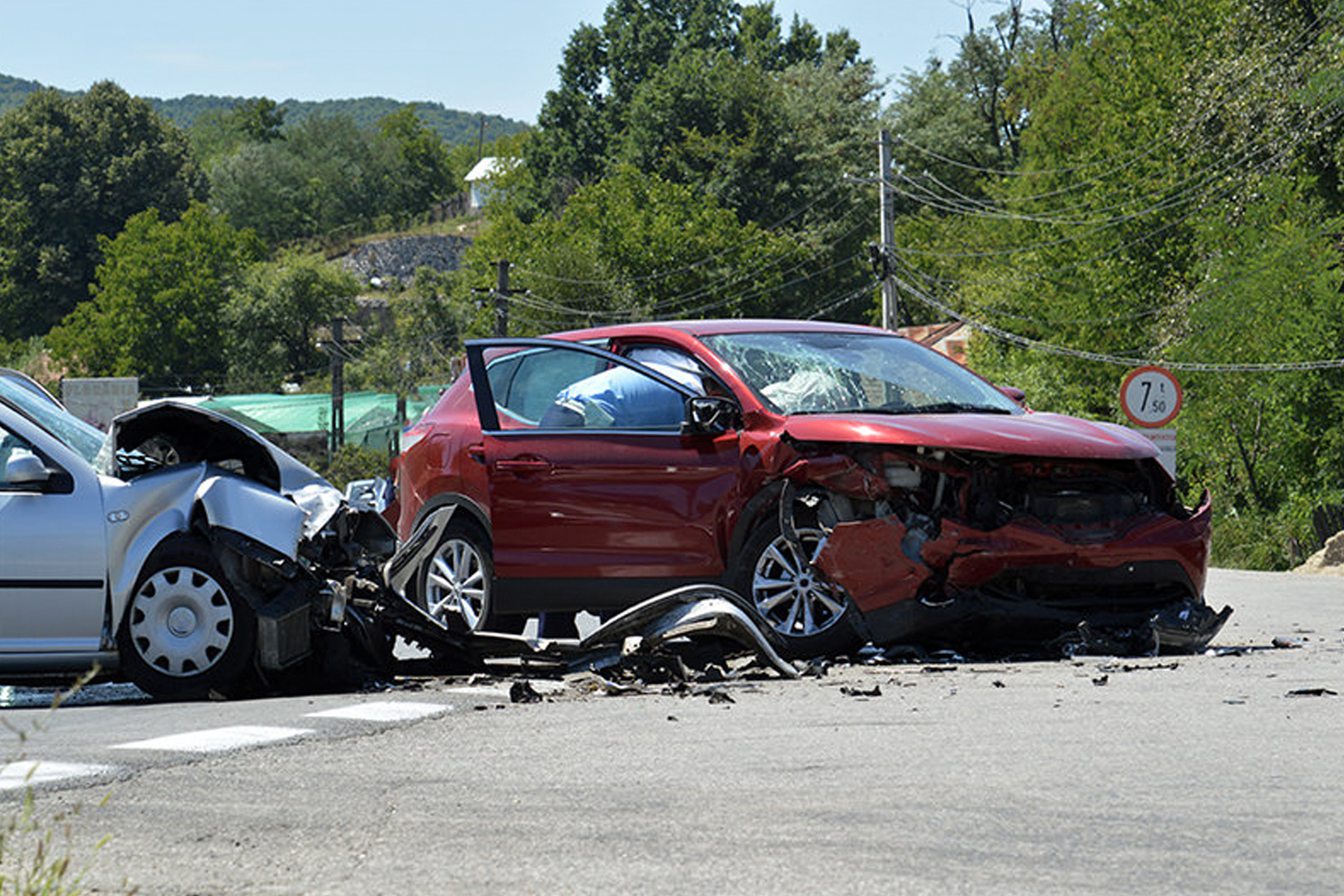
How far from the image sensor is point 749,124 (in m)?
90.7

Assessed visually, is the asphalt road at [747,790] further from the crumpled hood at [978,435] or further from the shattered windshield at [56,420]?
the shattered windshield at [56,420]

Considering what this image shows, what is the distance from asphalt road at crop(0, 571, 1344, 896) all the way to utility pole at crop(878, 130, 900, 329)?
4046cm

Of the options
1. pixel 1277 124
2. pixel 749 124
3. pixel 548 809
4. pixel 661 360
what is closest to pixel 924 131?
pixel 749 124

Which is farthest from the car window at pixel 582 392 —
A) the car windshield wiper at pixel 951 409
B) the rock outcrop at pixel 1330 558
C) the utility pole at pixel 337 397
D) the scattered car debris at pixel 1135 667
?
the utility pole at pixel 337 397

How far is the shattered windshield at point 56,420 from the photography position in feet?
30.3

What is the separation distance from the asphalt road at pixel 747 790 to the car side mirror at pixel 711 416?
164 centimetres

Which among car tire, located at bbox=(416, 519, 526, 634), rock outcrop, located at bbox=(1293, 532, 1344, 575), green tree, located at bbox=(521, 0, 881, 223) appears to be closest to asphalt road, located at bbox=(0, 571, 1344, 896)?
car tire, located at bbox=(416, 519, 526, 634)

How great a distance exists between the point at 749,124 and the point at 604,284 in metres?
10.5

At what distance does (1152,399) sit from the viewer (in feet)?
63.8

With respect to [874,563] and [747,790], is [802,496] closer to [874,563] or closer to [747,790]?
[874,563]

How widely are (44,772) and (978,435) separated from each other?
189 inches

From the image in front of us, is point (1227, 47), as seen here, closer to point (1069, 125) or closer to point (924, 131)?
point (1069, 125)

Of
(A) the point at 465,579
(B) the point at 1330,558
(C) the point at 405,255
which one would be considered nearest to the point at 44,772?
(A) the point at 465,579

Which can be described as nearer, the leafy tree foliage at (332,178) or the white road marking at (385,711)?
the white road marking at (385,711)
